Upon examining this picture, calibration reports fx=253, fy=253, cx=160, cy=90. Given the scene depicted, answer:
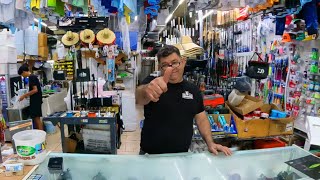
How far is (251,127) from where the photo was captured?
328cm

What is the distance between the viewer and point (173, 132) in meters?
2.10

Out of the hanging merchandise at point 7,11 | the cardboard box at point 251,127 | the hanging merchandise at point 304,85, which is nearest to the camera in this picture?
the hanging merchandise at point 7,11

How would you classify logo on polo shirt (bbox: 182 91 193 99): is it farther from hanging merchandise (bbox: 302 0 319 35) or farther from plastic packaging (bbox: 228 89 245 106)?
hanging merchandise (bbox: 302 0 319 35)

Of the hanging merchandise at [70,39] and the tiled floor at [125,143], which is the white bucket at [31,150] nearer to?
the tiled floor at [125,143]

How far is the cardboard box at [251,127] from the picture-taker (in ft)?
10.6

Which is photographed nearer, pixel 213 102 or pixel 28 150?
pixel 28 150

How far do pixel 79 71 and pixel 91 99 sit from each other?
806mm

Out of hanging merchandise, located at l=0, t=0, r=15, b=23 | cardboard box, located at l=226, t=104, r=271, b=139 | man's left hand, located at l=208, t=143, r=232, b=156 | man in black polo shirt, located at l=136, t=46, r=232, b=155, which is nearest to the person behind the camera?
man's left hand, located at l=208, t=143, r=232, b=156

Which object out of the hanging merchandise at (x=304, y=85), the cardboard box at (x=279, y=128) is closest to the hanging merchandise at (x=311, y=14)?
the hanging merchandise at (x=304, y=85)

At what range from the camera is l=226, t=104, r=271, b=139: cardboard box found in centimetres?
324

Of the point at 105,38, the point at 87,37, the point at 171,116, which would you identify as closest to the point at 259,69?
the point at 171,116

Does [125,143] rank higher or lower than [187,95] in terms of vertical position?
lower

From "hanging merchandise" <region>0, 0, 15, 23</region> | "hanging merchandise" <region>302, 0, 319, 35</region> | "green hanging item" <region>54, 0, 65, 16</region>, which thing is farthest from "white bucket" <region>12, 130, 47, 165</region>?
"hanging merchandise" <region>302, 0, 319, 35</region>

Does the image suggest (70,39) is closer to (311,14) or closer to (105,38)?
(105,38)
